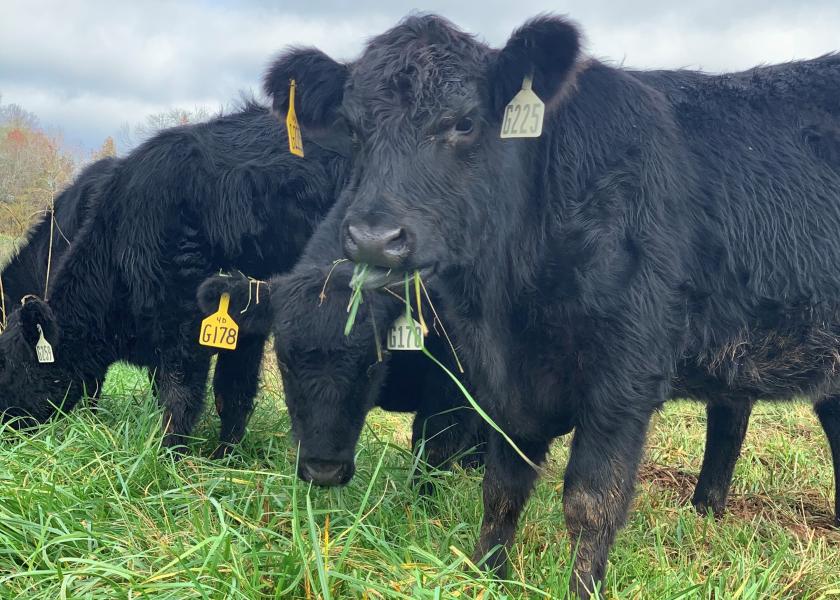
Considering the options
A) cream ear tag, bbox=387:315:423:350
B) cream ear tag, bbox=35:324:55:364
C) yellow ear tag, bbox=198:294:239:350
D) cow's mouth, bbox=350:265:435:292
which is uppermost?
cow's mouth, bbox=350:265:435:292

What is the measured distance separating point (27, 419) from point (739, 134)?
472cm

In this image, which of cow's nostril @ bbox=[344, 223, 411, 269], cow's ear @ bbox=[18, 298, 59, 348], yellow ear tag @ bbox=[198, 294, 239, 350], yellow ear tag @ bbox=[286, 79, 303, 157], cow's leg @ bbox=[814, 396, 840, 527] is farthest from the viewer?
cow's ear @ bbox=[18, 298, 59, 348]

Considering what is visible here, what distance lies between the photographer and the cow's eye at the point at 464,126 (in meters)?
3.15

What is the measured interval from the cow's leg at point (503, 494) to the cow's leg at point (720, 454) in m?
1.66

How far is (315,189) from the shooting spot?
5.50m

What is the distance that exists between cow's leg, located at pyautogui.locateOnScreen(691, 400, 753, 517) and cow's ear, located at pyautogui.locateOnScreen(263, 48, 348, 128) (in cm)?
291

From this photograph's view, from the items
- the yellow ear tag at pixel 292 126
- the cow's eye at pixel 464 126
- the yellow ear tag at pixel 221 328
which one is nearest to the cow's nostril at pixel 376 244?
the cow's eye at pixel 464 126

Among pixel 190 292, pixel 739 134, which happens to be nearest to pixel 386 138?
pixel 739 134

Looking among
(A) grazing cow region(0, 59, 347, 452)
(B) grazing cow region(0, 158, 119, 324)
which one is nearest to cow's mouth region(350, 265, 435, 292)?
(A) grazing cow region(0, 59, 347, 452)

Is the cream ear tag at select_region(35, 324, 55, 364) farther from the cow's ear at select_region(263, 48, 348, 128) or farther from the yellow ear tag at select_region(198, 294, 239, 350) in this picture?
the cow's ear at select_region(263, 48, 348, 128)

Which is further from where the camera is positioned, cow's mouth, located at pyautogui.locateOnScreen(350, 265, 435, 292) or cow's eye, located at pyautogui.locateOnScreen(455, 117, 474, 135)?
cow's eye, located at pyautogui.locateOnScreen(455, 117, 474, 135)

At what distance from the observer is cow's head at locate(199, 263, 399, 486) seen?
3701 millimetres

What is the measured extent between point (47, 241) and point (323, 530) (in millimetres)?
4500

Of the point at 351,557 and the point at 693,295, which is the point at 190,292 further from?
the point at 693,295
